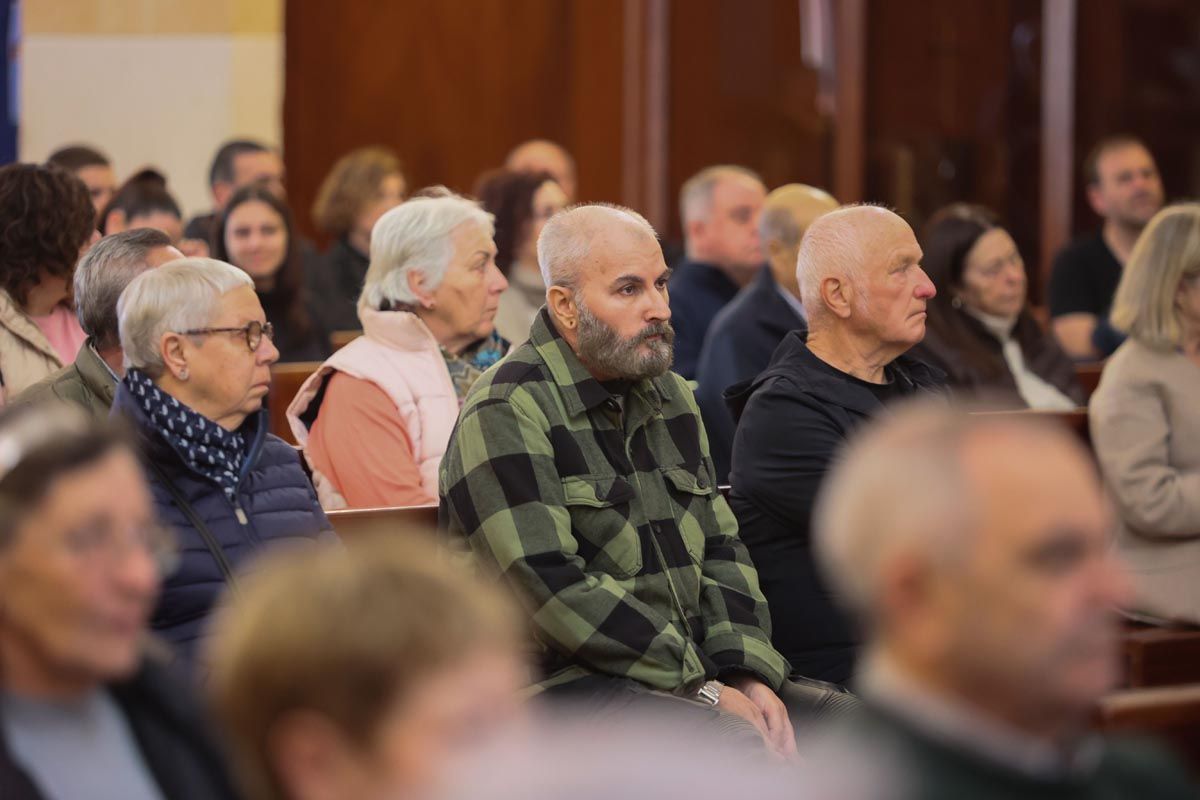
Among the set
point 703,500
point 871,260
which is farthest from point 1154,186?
point 703,500

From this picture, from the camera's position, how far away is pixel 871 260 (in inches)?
137

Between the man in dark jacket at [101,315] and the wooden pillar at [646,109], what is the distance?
5.01 m

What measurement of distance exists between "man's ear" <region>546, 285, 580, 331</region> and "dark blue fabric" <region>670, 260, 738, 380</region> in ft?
7.43

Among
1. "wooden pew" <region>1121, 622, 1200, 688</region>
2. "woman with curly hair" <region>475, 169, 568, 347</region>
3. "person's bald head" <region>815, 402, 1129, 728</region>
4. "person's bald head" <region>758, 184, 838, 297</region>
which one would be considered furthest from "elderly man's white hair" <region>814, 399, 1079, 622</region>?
"woman with curly hair" <region>475, 169, 568, 347</region>

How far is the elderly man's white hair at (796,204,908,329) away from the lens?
3.49 meters

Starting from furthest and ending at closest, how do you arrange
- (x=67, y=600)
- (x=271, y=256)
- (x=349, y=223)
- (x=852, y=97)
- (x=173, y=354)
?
(x=852, y=97) → (x=349, y=223) → (x=271, y=256) → (x=173, y=354) → (x=67, y=600)

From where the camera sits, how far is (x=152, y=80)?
7.43 m

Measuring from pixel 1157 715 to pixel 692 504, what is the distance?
3.89 feet

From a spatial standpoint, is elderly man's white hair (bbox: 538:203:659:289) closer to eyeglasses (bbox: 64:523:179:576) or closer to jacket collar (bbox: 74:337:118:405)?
jacket collar (bbox: 74:337:118:405)

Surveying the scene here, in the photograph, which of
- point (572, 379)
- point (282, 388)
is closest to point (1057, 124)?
point (282, 388)

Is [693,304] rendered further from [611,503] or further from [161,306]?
[161,306]

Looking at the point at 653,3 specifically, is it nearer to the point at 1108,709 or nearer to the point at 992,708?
the point at 1108,709

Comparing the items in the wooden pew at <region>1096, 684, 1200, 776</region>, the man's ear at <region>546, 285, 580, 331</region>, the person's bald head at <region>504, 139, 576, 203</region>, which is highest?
the person's bald head at <region>504, 139, 576, 203</region>

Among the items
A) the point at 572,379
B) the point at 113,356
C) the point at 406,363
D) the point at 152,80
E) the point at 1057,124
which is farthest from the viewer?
the point at 1057,124
